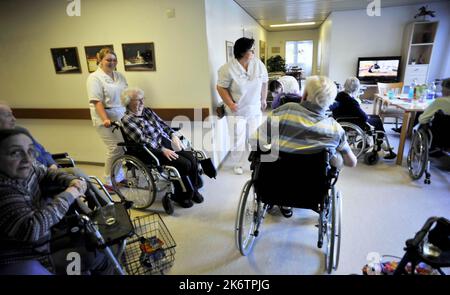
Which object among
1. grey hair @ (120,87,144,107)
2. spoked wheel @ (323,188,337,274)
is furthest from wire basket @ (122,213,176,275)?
grey hair @ (120,87,144,107)

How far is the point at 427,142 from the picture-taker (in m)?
2.36

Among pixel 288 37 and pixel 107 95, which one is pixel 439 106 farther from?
pixel 288 37

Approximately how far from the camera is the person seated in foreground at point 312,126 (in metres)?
1.39

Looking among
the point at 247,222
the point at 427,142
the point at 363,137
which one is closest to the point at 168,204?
the point at 247,222

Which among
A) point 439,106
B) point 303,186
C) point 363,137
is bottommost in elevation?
point 363,137

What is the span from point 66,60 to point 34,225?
2.48 meters

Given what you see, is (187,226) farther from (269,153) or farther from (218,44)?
(218,44)

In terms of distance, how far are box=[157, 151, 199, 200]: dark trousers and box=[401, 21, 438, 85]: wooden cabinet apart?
4.62 meters

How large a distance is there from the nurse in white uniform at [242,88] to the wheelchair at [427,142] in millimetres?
1603

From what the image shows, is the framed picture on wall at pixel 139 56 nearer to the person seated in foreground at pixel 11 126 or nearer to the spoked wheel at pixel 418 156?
the person seated in foreground at pixel 11 126

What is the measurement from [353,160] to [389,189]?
126 cm

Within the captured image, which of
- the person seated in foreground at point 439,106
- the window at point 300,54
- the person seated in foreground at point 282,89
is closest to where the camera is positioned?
the person seated in foreground at point 439,106

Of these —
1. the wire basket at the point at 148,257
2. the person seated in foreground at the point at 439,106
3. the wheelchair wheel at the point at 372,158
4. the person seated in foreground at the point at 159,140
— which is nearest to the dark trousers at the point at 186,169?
the person seated in foreground at the point at 159,140

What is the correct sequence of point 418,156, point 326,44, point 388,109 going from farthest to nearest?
point 326,44 < point 388,109 < point 418,156
